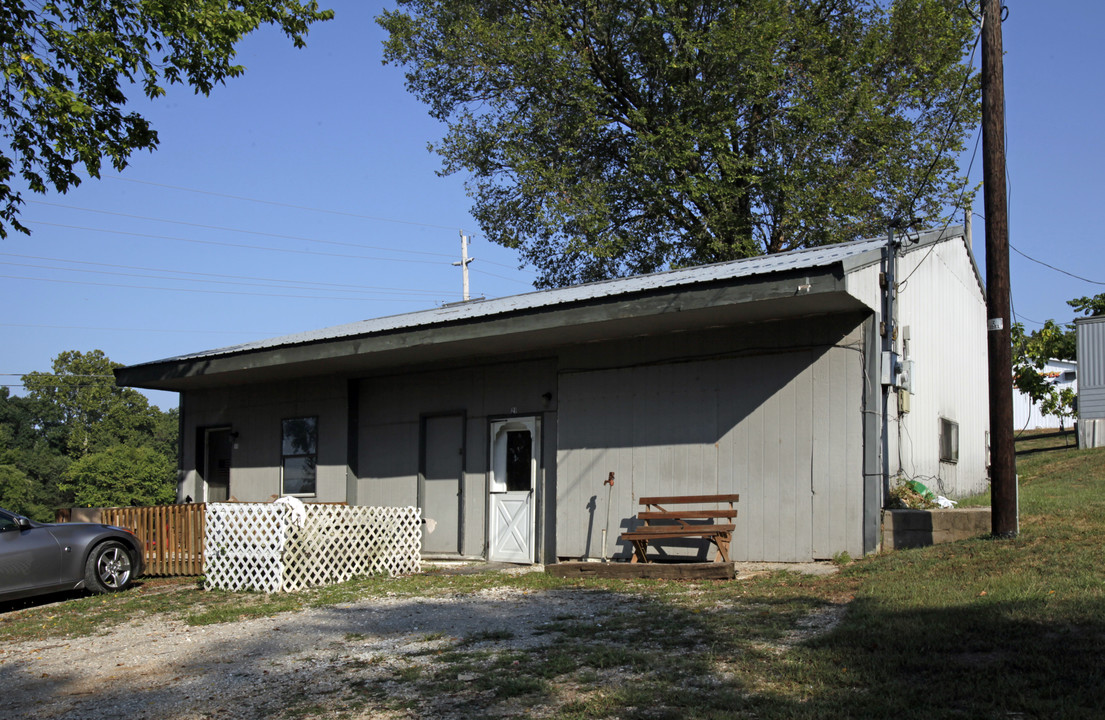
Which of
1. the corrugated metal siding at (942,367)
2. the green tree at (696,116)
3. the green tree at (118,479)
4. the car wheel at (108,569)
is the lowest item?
the green tree at (118,479)

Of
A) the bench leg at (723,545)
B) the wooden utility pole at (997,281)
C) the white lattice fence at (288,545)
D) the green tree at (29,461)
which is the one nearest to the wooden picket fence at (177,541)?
the white lattice fence at (288,545)

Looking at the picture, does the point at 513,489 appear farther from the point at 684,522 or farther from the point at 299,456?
the point at 299,456

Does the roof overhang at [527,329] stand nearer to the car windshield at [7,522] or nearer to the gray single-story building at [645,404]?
the gray single-story building at [645,404]

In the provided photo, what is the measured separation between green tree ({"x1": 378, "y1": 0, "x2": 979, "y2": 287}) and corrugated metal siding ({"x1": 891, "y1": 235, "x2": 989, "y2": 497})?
247 inches

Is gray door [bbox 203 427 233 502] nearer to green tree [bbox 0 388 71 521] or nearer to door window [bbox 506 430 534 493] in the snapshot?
door window [bbox 506 430 534 493]

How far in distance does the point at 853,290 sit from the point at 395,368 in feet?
26.4

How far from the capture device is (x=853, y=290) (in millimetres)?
10117

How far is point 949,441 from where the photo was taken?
14.3 m

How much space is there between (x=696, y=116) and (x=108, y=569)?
17.0 metres

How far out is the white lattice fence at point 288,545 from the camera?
36.9 feet

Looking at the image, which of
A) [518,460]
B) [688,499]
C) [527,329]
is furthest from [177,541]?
[688,499]

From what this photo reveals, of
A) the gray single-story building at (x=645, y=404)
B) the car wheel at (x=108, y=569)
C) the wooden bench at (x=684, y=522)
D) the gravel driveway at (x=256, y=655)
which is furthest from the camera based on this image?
the car wheel at (x=108, y=569)

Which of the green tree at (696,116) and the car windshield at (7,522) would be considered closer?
the car windshield at (7,522)

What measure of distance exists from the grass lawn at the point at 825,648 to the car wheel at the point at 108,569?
5.79 feet
